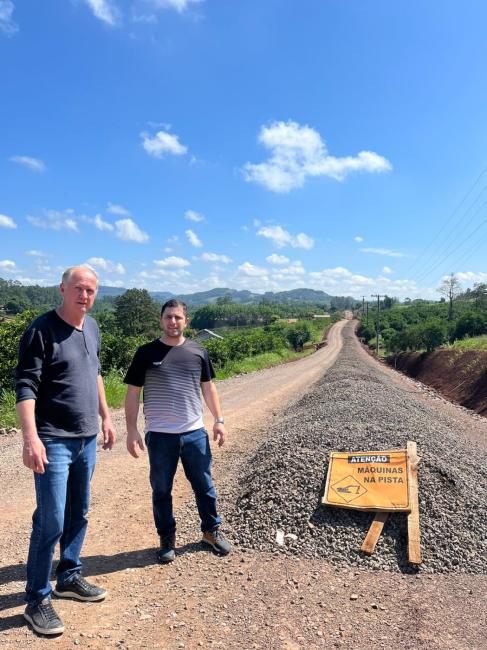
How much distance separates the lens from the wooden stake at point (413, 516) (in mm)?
3785

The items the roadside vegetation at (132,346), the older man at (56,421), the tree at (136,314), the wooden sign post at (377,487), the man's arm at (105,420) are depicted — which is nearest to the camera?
the older man at (56,421)

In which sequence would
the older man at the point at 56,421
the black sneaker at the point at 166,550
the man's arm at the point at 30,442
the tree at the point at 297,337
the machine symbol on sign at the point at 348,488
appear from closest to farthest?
the man's arm at the point at 30,442 < the older man at the point at 56,421 < the black sneaker at the point at 166,550 < the machine symbol on sign at the point at 348,488 < the tree at the point at 297,337

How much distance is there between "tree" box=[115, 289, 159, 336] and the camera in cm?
5739

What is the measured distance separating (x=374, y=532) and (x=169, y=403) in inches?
87.9

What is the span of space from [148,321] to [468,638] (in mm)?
58665

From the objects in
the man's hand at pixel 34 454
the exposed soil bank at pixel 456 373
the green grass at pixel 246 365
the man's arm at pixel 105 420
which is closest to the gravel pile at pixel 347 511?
the man's arm at pixel 105 420

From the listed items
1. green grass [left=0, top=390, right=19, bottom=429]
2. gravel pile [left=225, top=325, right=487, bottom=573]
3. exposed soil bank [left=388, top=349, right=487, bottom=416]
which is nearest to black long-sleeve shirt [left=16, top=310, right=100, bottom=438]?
gravel pile [left=225, top=325, right=487, bottom=573]

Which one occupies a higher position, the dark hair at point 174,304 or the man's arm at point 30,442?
the dark hair at point 174,304

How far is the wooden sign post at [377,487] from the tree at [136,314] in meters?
52.7

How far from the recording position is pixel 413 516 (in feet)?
13.3

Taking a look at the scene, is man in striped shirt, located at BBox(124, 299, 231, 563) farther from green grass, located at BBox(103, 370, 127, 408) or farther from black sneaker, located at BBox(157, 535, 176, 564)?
green grass, located at BBox(103, 370, 127, 408)

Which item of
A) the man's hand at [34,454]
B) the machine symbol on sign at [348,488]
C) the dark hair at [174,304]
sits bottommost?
the machine symbol on sign at [348,488]

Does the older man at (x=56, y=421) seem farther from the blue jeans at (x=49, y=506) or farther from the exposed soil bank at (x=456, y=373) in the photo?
→ the exposed soil bank at (x=456, y=373)

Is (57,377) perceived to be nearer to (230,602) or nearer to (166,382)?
(166,382)
